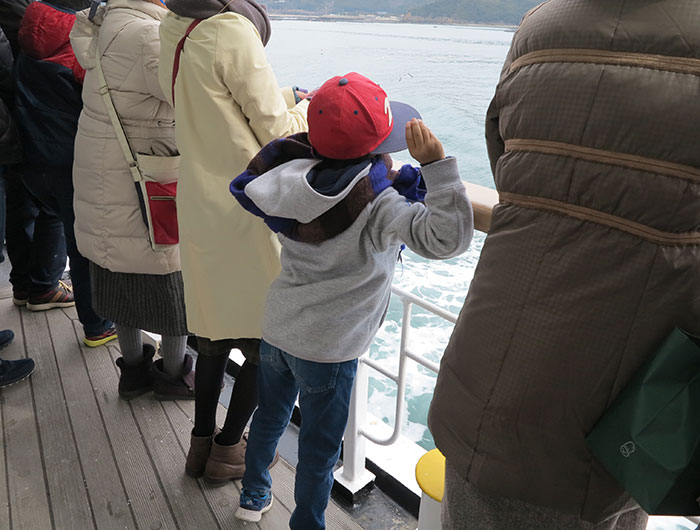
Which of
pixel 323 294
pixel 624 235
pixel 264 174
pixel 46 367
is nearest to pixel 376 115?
pixel 264 174

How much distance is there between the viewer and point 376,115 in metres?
0.94

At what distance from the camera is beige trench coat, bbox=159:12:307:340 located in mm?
1184

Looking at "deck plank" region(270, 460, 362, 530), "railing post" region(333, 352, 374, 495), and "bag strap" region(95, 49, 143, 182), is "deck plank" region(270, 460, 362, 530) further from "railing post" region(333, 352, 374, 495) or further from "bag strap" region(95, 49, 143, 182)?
"bag strap" region(95, 49, 143, 182)

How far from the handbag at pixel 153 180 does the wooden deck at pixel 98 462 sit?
68cm

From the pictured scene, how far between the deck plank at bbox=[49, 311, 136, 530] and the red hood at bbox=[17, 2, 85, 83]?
1.08 m

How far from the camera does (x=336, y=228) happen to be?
988 millimetres

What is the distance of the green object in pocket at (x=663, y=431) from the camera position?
603 mm

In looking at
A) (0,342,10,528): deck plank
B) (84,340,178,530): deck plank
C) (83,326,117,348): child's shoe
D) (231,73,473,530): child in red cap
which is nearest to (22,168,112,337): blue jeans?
(83,326,117,348): child's shoe

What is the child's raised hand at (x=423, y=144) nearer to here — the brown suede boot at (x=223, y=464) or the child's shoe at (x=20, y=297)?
the brown suede boot at (x=223, y=464)

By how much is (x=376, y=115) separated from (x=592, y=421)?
564 millimetres

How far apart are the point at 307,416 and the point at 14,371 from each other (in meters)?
1.47

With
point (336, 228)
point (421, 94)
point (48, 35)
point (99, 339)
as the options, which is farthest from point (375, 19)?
point (421, 94)

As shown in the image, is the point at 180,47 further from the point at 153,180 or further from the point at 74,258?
the point at 74,258

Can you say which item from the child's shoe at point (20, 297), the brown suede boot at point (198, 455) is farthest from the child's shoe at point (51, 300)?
the brown suede boot at point (198, 455)
